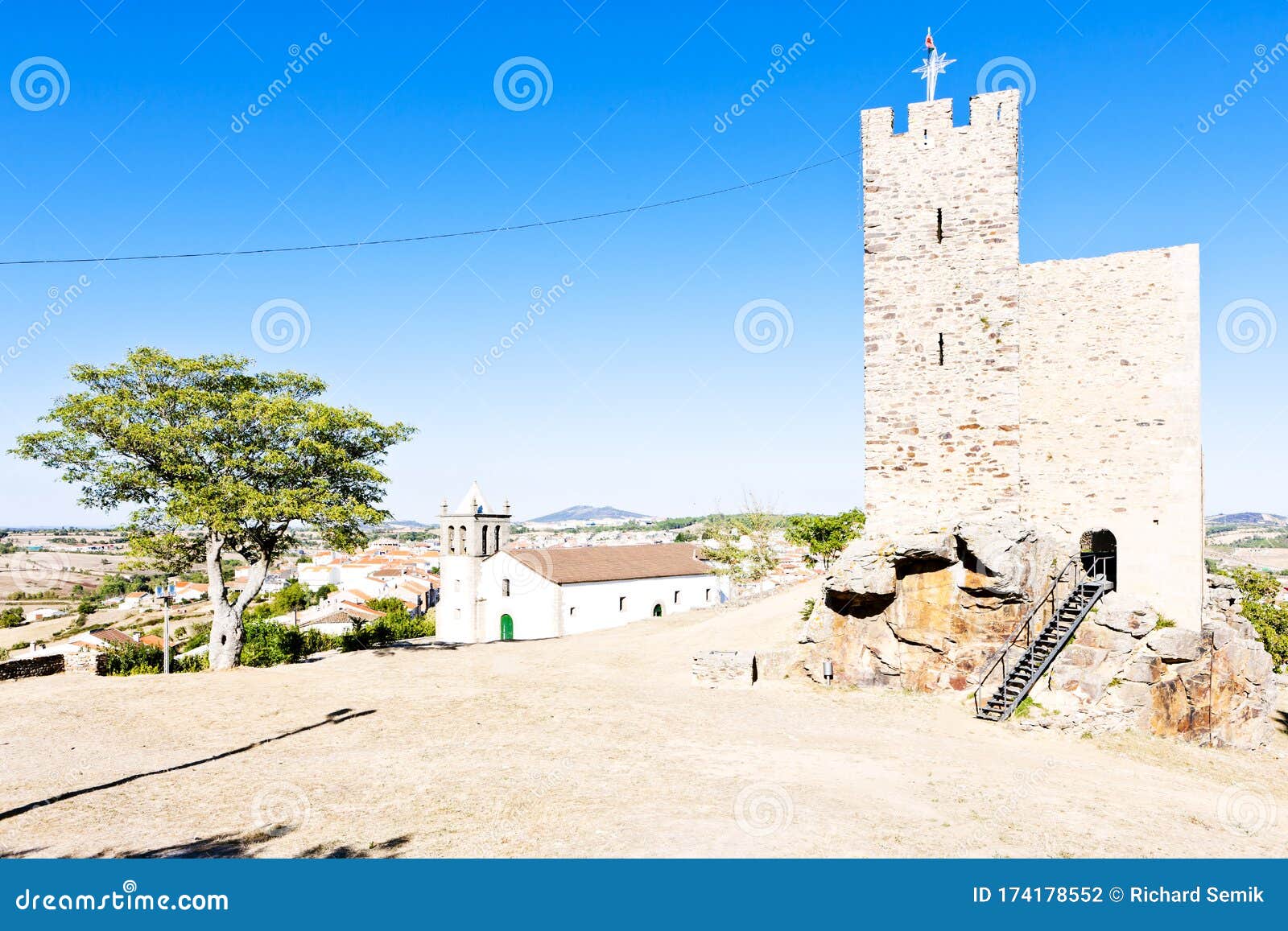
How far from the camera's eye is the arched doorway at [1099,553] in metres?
19.3

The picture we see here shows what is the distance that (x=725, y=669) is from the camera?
1945 centimetres

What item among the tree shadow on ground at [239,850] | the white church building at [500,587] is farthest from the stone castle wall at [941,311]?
the white church building at [500,587]

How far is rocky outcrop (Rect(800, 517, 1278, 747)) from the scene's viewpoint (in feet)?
55.8

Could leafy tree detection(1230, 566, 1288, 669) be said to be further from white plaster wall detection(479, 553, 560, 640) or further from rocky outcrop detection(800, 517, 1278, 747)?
white plaster wall detection(479, 553, 560, 640)

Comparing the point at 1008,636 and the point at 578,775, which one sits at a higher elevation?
the point at 1008,636

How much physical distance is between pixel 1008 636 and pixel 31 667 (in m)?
25.5

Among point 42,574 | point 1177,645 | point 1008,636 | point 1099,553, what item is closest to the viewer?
point 1177,645

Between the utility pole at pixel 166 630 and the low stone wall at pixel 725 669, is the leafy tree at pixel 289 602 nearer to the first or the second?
the utility pole at pixel 166 630

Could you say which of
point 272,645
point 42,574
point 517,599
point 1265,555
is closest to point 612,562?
point 517,599

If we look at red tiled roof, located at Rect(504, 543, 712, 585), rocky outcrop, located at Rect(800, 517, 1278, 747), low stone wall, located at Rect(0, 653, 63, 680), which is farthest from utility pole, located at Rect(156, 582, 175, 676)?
red tiled roof, located at Rect(504, 543, 712, 585)

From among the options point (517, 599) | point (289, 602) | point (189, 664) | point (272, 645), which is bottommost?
point (289, 602)

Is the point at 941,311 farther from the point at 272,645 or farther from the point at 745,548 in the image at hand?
the point at 745,548

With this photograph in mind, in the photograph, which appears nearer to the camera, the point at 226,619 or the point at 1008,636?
the point at 1008,636

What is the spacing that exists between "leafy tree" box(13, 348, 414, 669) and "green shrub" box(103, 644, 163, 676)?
1.57 metres
